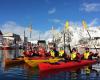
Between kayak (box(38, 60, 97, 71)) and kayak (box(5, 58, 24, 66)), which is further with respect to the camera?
kayak (box(5, 58, 24, 66))

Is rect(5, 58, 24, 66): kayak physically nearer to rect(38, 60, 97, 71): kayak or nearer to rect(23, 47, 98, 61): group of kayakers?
rect(23, 47, 98, 61): group of kayakers

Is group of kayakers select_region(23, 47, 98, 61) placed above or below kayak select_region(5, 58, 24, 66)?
above

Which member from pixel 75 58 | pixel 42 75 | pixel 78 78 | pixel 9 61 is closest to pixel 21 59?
pixel 9 61

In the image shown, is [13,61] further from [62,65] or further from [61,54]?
[62,65]

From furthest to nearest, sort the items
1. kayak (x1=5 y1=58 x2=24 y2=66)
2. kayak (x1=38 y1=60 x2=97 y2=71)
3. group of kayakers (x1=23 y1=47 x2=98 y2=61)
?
kayak (x1=5 y1=58 x2=24 y2=66) → group of kayakers (x1=23 y1=47 x2=98 y2=61) → kayak (x1=38 y1=60 x2=97 y2=71)

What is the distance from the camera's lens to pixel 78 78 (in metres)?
32.8

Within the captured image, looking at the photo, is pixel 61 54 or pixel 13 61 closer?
pixel 61 54

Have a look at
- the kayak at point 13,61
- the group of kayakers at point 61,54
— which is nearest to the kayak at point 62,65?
the group of kayakers at point 61,54

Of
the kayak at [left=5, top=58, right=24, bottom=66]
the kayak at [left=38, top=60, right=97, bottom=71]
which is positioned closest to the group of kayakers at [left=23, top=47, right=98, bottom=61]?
the kayak at [left=38, top=60, right=97, bottom=71]

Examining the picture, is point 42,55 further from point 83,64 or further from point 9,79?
point 9,79

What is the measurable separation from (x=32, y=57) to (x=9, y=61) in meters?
4.35

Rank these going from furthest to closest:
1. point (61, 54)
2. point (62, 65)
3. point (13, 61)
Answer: point (13, 61) < point (61, 54) < point (62, 65)

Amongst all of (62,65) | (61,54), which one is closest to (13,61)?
(61,54)

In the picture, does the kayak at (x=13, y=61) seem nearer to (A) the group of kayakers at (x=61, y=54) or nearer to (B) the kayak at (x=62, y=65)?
(A) the group of kayakers at (x=61, y=54)
